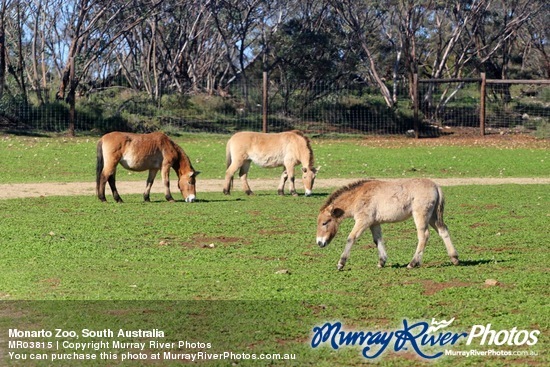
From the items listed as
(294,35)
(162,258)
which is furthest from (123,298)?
(294,35)

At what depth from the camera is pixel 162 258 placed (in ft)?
42.8

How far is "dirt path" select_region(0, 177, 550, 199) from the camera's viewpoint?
21344 millimetres

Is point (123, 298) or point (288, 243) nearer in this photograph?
point (123, 298)

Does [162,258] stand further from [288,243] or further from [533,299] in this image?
[533,299]

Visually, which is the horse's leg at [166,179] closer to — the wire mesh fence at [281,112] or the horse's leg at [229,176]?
the horse's leg at [229,176]

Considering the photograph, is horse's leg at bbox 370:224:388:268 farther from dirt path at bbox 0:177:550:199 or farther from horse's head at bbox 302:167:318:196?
dirt path at bbox 0:177:550:199

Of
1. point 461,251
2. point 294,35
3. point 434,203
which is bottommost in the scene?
point 461,251

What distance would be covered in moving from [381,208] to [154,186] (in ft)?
40.6

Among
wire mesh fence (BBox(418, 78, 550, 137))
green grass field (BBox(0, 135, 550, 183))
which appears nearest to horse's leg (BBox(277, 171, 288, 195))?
green grass field (BBox(0, 135, 550, 183))

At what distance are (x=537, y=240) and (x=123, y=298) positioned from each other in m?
6.58

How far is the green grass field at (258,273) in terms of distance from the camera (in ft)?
30.6

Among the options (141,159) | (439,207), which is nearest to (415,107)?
(141,159)

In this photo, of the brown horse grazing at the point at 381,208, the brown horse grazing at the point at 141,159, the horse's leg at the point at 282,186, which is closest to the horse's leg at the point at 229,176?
the horse's leg at the point at 282,186

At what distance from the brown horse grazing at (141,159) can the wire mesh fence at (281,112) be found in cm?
1453
